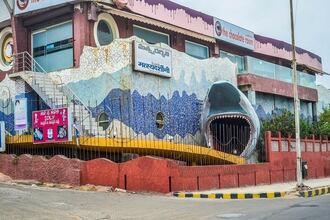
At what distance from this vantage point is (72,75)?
25.6m

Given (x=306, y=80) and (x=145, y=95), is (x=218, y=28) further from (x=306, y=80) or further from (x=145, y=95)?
(x=306, y=80)

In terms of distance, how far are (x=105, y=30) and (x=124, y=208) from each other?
42.9 feet

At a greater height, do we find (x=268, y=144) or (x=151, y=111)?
(x=151, y=111)

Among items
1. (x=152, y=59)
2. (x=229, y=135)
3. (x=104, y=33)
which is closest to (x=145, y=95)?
(x=152, y=59)

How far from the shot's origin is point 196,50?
3231 cm

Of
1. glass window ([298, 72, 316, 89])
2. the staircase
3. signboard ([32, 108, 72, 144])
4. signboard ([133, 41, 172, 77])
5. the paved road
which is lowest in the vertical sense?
the paved road

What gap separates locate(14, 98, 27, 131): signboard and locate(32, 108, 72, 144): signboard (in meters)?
2.84

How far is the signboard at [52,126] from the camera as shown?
2123 cm

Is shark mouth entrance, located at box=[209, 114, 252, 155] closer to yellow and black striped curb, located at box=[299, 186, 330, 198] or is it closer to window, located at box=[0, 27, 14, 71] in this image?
yellow and black striped curb, located at box=[299, 186, 330, 198]

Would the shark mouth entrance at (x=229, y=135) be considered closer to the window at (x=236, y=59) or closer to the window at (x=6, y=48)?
the window at (x=236, y=59)

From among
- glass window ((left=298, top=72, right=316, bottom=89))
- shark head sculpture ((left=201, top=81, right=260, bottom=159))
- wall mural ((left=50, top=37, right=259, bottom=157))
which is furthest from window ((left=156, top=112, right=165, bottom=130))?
glass window ((left=298, top=72, right=316, bottom=89))

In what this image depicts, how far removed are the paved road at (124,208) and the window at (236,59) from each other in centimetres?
1773

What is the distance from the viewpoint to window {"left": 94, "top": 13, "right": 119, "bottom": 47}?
26.1 metres

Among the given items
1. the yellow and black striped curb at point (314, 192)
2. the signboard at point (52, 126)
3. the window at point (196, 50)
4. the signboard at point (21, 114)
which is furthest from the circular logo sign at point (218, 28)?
the signboard at point (52, 126)
